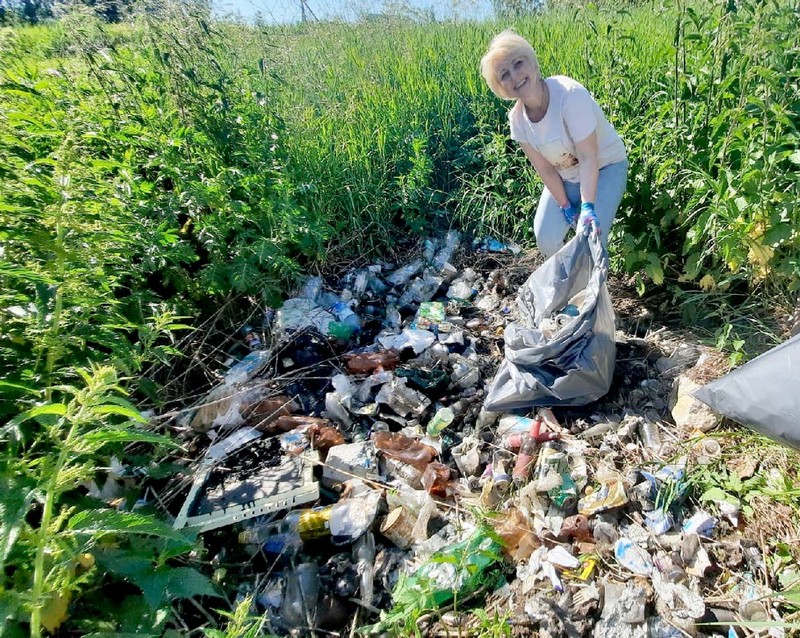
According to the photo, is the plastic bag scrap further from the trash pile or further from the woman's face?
the woman's face

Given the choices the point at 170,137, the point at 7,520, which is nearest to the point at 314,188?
the point at 170,137

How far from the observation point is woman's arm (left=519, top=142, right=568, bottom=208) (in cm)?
271

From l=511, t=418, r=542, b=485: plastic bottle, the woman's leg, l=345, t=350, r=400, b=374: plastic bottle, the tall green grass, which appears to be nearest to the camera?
the tall green grass

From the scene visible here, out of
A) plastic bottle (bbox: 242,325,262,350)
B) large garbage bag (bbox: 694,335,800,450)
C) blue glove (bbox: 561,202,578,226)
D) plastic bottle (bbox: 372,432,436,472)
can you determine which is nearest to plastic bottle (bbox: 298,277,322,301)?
plastic bottle (bbox: 242,325,262,350)

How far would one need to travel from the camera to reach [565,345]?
6.95 ft

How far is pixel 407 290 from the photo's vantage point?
10.7 feet

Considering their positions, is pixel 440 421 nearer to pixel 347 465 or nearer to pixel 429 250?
pixel 347 465

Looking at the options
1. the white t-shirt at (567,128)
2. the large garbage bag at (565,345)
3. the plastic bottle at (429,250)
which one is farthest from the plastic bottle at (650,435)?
the plastic bottle at (429,250)

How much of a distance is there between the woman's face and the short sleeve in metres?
0.17

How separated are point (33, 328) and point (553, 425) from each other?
6.13ft

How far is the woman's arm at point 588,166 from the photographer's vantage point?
245 centimetres

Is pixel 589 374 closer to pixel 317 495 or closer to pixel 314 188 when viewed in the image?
pixel 317 495

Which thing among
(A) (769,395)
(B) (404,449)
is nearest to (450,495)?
(B) (404,449)

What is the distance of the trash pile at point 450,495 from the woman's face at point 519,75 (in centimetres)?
110
